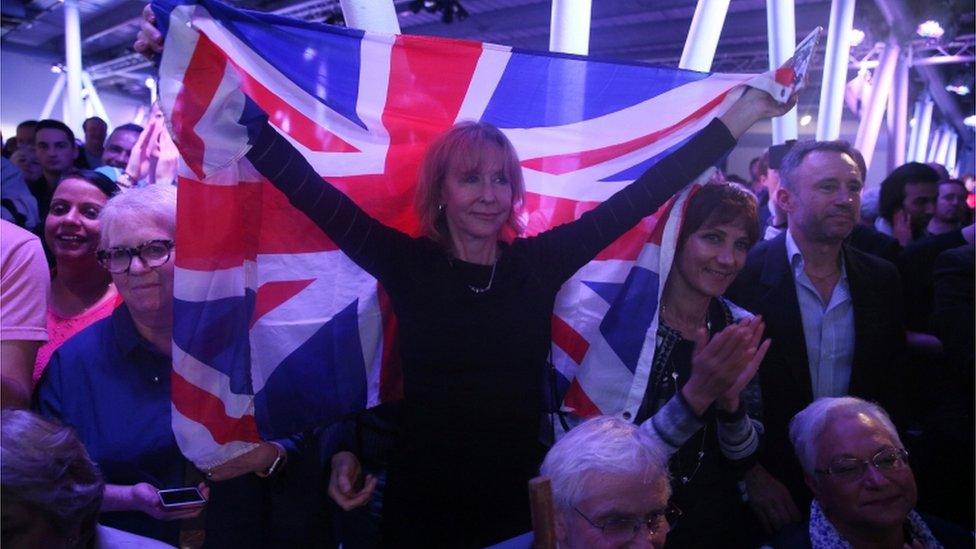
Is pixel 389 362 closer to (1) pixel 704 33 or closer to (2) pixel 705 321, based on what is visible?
(2) pixel 705 321

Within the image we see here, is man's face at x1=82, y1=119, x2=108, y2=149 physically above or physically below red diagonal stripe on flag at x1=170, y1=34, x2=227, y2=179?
above

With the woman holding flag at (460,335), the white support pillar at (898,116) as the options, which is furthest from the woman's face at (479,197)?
the white support pillar at (898,116)

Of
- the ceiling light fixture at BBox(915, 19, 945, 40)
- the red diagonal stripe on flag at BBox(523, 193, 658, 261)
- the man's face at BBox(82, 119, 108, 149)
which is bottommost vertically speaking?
the red diagonal stripe on flag at BBox(523, 193, 658, 261)

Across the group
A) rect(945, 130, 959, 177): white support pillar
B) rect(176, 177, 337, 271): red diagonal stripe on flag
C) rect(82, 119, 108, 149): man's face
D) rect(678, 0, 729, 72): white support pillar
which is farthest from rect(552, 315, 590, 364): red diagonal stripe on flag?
rect(945, 130, 959, 177): white support pillar

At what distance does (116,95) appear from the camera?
18.5 metres

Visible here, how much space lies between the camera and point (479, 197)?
1647 mm

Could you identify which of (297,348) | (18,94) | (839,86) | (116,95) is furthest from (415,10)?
(116,95)

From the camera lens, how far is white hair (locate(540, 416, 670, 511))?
1367mm

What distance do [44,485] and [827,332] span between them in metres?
2.09

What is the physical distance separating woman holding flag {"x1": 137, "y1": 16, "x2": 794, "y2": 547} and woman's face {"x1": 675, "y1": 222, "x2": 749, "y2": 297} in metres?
0.24

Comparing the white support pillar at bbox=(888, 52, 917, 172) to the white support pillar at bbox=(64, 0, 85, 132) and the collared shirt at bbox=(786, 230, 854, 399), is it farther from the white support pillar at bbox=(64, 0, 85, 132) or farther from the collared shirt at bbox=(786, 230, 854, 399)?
the white support pillar at bbox=(64, 0, 85, 132)

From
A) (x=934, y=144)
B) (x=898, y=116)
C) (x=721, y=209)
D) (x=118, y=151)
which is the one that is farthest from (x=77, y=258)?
(x=934, y=144)

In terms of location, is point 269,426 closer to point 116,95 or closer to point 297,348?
point 297,348

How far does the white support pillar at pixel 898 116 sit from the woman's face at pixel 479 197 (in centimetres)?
1166
